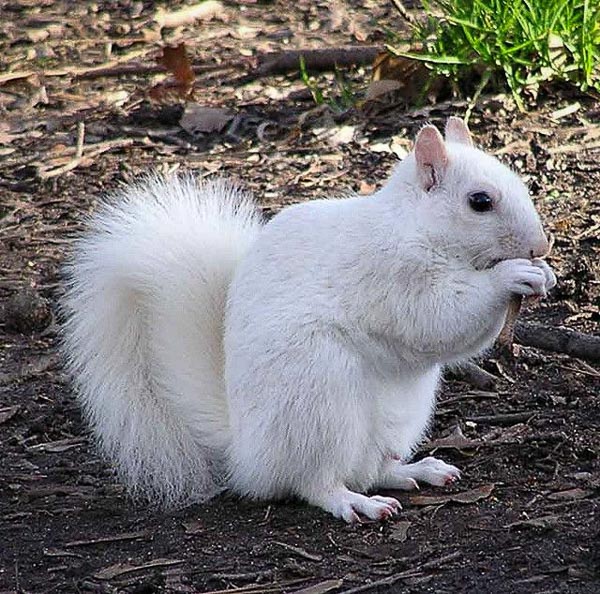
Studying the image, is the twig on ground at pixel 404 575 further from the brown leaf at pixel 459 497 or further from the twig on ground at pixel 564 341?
the twig on ground at pixel 564 341

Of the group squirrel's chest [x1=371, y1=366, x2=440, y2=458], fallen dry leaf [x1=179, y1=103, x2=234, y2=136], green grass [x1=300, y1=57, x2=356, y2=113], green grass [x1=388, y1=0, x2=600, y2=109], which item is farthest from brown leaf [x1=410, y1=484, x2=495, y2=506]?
fallen dry leaf [x1=179, y1=103, x2=234, y2=136]

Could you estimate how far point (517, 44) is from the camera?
627 centimetres

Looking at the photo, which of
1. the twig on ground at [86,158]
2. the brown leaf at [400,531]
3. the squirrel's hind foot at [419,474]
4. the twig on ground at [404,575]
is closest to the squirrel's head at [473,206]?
the squirrel's hind foot at [419,474]

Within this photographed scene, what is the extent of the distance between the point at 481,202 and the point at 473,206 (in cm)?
2

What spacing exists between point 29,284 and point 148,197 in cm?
152

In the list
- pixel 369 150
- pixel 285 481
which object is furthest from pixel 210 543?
pixel 369 150

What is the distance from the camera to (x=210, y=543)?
3506mm

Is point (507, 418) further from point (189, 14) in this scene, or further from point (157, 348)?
point (189, 14)

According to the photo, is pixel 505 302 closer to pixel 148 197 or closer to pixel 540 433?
pixel 540 433

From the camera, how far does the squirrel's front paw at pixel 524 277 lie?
349 centimetres

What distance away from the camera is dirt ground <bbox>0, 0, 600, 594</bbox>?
333 centimetres

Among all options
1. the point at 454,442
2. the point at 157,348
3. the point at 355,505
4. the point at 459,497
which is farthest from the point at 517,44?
the point at 355,505

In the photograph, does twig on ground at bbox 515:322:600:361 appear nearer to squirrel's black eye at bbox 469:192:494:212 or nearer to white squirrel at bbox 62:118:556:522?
white squirrel at bbox 62:118:556:522

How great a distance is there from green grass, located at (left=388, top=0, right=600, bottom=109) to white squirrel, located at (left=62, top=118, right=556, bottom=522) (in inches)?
94.2
